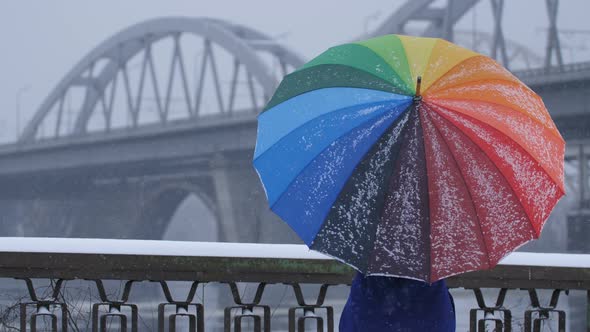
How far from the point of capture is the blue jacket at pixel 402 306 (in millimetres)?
2805

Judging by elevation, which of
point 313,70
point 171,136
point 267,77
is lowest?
point 313,70

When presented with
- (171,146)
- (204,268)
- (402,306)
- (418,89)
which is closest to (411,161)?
(418,89)

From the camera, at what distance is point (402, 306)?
2.80 m

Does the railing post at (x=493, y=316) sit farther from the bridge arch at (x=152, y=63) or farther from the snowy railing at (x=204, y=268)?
the bridge arch at (x=152, y=63)

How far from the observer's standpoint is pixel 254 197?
4159cm

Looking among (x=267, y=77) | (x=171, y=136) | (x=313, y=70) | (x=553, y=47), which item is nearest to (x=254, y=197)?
(x=171, y=136)

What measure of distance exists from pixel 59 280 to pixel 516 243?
2192 millimetres

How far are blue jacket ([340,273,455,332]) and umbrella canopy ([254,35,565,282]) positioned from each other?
0.14 meters

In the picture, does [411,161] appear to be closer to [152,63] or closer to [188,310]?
[188,310]

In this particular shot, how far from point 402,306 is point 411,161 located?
0.45 meters

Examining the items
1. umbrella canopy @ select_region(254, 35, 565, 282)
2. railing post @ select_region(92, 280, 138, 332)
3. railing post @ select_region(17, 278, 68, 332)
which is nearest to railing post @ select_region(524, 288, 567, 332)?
umbrella canopy @ select_region(254, 35, 565, 282)

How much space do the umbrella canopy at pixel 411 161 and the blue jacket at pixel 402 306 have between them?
0.14 m

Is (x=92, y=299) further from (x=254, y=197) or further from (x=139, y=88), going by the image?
(x=139, y=88)

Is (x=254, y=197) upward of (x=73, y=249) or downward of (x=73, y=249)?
upward
